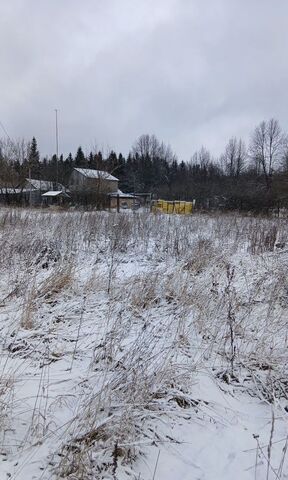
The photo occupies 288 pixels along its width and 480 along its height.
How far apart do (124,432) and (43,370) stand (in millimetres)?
948

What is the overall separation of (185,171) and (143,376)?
73712mm

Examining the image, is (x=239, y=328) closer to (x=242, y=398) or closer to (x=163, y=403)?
(x=242, y=398)

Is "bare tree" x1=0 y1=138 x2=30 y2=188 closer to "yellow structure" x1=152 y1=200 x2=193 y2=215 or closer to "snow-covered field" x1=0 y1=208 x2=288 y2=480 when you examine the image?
"yellow structure" x1=152 y1=200 x2=193 y2=215

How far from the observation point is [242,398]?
2.48 meters

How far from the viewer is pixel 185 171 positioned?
Answer: 7388cm

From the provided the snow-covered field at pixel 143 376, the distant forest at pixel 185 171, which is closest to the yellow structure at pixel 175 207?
the distant forest at pixel 185 171

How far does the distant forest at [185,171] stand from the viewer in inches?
1141

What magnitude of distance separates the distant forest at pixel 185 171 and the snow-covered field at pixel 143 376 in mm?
22661

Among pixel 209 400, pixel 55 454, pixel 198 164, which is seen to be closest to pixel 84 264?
pixel 209 400

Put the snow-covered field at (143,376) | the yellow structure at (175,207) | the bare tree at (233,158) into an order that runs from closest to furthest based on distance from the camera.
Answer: the snow-covered field at (143,376), the yellow structure at (175,207), the bare tree at (233,158)

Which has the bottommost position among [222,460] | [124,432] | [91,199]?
[222,460]

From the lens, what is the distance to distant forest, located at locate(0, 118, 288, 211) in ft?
95.1

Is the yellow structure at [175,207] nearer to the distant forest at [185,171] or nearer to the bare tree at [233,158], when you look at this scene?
the distant forest at [185,171]

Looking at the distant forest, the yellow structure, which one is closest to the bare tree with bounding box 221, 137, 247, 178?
the distant forest
